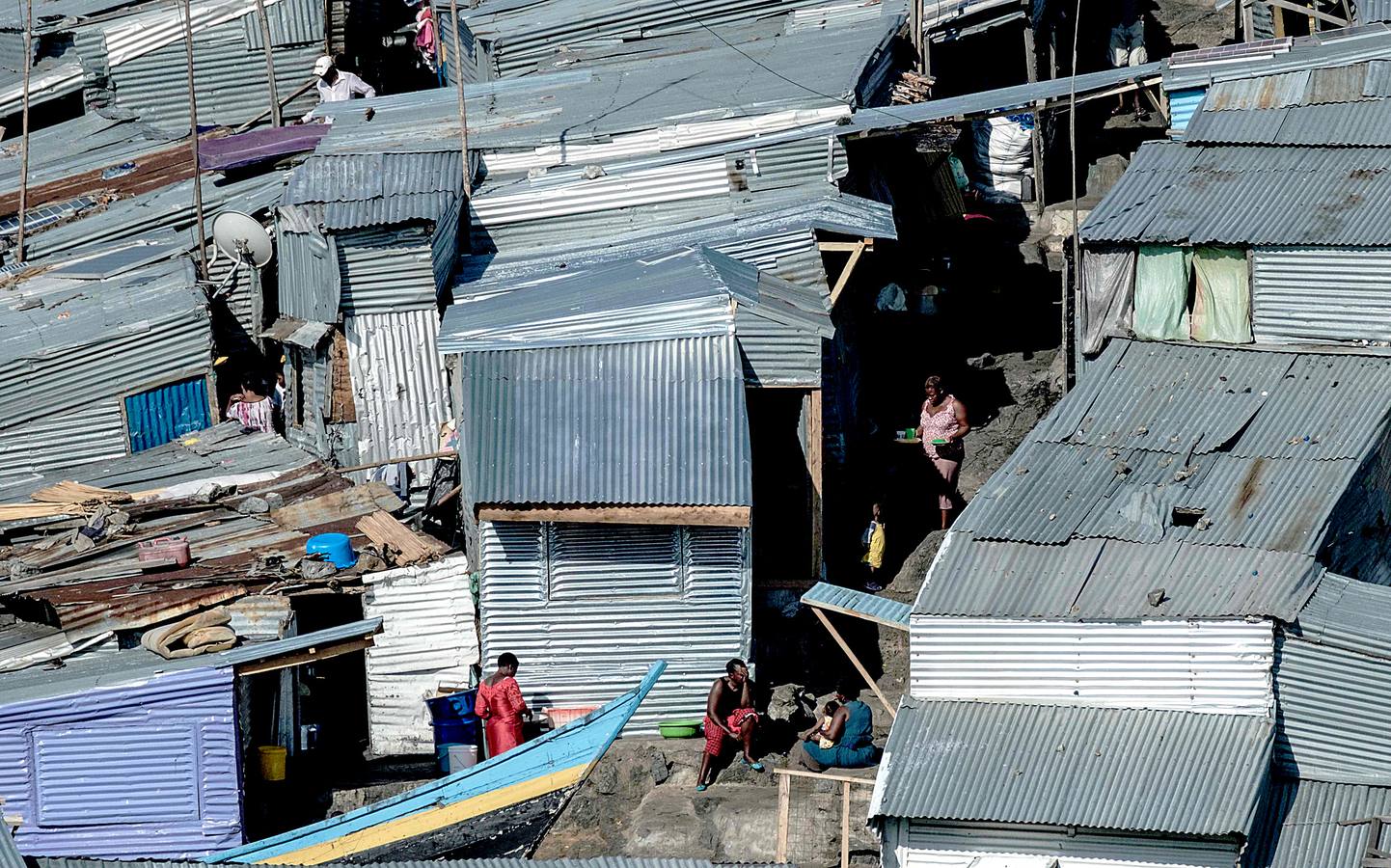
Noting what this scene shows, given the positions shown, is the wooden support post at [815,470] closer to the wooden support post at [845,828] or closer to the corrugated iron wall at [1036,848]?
the wooden support post at [845,828]

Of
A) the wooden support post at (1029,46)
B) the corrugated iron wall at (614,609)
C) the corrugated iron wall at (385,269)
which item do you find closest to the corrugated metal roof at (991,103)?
the wooden support post at (1029,46)

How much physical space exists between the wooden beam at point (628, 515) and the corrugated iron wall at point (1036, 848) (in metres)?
4.14

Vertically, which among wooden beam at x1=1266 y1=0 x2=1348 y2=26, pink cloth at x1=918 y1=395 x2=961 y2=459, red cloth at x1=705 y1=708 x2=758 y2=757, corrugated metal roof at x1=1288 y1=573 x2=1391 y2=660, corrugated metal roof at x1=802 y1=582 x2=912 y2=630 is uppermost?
wooden beam at x1=1266 y1=0 x2=1348 y2=26

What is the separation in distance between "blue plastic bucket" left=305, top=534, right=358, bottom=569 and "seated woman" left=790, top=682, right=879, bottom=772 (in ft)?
17.3

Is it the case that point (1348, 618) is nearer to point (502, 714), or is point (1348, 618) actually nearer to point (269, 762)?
point (502, 714)

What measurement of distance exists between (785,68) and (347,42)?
7.84 meters

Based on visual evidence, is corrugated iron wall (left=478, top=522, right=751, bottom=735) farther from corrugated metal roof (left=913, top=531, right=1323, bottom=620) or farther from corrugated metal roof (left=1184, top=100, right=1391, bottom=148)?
corrugated metal roof (left=1184, top=100, right=1391, bottom=148)

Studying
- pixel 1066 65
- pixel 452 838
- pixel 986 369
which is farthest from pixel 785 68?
pixel 452 838

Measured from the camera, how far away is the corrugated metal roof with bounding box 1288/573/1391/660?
19016 mm

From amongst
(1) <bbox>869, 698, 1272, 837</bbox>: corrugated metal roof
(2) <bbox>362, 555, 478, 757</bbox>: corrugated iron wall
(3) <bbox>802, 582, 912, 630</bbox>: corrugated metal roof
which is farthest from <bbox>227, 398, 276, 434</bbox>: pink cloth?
(1) <bbox>869, 698, 1272, 837</bbox>: corrugated metal roof

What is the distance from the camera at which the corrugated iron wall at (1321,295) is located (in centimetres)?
2283

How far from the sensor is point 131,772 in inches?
848

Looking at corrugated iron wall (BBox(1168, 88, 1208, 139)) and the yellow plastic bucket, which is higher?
corrugated iron wall (BBox(1168, 88, 1208, 139))

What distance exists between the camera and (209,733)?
70.6ft
